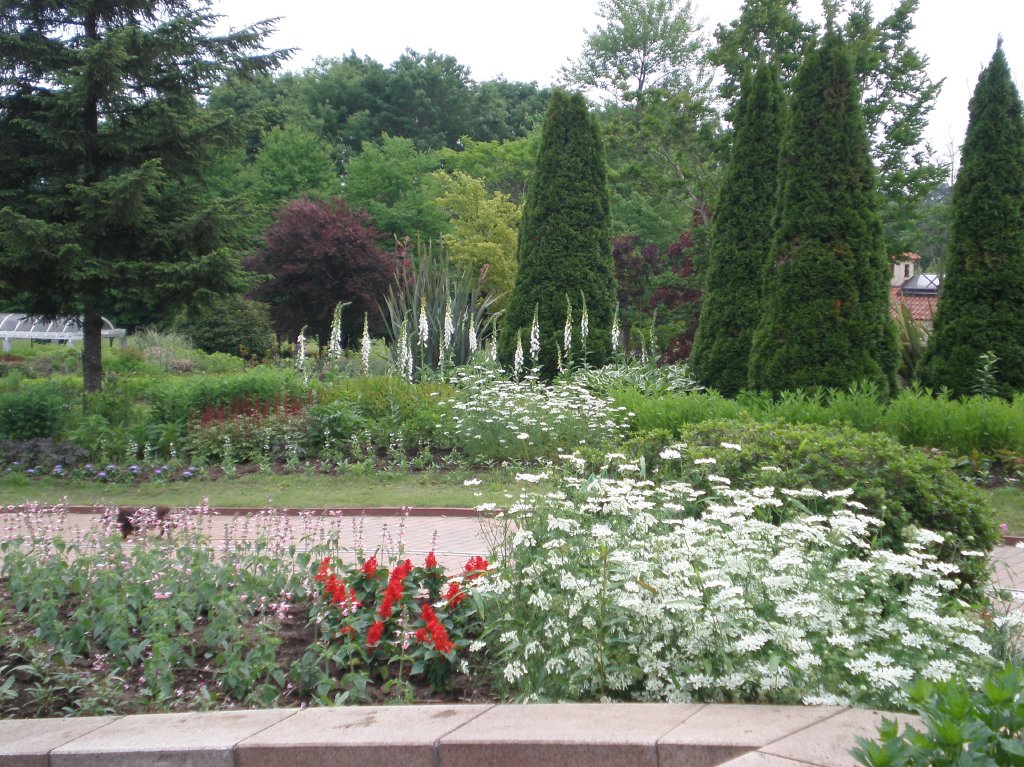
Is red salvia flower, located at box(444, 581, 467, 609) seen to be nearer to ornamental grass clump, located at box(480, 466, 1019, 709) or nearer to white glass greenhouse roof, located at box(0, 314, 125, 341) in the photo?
ornamental grass clump, located at box(480, 466, 1019, 709)

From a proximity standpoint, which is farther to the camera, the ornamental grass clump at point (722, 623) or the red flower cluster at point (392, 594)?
the red flower cluster at point (392, 594)

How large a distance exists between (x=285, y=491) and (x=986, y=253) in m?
9.55

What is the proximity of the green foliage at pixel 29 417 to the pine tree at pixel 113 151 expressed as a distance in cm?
82

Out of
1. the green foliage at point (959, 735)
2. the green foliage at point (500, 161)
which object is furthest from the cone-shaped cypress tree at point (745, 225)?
the green foliage at point (500, 161)

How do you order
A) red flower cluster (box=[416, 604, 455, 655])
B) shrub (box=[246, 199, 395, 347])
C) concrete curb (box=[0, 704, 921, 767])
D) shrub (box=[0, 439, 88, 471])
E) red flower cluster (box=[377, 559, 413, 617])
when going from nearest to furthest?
concrete curb (box=[0, 704, 921, 767]), red flower cluster (box=[416, 604, 455, 655]), red flower cluster (box=[377, 559, 413, 617]), shrub (box=[0, 439, 88, 471]), shrub (box=[246, 199, 395, 347])

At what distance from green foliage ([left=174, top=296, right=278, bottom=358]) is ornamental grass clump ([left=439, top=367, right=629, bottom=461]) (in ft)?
48.9

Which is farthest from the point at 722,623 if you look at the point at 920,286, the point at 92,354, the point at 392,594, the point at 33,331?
the point at 920,286

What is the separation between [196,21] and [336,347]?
5160 mm

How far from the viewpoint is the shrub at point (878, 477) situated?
166 inches

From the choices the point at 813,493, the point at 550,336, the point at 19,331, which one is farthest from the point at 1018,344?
the point at 19,331

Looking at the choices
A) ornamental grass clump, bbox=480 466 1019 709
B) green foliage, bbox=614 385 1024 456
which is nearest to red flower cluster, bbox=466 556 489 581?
ornamental grass clump, bbox=480 466 1019 709

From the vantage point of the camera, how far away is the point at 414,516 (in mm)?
6676

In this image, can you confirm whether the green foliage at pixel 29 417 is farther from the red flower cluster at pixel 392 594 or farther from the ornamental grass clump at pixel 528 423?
the red flower cluster at pixel 392 594

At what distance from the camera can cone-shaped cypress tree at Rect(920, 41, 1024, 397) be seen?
9820 mm
